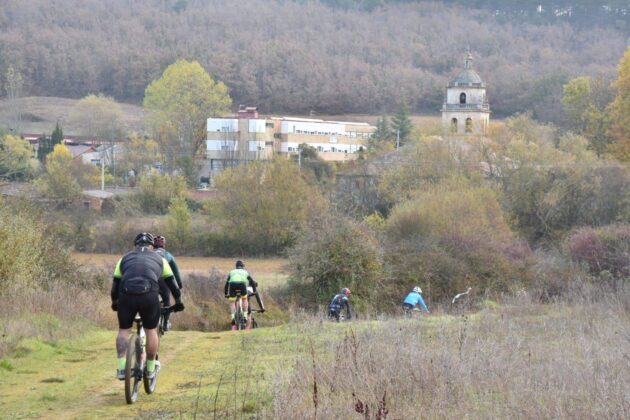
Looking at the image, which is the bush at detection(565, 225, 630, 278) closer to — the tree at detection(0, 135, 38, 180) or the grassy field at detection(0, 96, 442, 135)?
the tree at detection(0, 135, 38, 180)

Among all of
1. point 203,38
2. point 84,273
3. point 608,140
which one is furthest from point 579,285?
point 203,38

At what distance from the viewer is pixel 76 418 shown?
11711 mm

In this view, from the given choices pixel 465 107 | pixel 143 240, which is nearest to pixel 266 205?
pixel 465 107

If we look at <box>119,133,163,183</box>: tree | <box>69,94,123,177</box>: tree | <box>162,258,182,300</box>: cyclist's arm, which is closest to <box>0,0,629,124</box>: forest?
<box>69,94,123,177</box>: tree

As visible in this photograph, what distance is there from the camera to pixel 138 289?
39.1ft

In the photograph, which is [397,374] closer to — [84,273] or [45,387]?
[45,387]

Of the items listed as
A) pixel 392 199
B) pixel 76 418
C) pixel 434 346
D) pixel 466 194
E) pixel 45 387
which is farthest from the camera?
pixel 392 199

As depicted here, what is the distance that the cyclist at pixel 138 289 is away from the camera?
11969 mm

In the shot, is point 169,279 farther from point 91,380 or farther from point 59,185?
point 59,185

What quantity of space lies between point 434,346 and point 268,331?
6.38 metres

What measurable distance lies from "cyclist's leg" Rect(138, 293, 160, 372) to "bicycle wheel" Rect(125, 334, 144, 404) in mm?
149

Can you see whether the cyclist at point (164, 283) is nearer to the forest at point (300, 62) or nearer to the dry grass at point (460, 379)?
the dry grass at point (460, 379)

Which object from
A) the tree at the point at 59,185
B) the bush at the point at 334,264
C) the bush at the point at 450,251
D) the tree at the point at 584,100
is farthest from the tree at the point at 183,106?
the bush at the point at 334,264

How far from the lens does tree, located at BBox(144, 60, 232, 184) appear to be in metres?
102
